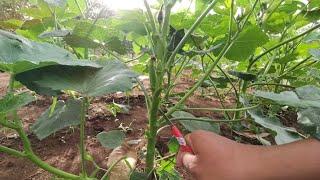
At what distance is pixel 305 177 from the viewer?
65cm

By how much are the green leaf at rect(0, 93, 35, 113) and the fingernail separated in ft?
1.01

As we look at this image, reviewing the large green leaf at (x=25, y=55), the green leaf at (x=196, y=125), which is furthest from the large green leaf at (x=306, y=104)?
the large green leaf at (x=25, y=55)

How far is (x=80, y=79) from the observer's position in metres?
0.74

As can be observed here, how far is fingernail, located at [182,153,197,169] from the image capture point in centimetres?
75

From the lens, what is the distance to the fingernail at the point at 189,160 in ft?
2.45

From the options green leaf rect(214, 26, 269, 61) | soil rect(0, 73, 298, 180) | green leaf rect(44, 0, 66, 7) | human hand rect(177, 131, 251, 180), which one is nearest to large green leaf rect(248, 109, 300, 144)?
human hand rect(177, 131, 251, 180)

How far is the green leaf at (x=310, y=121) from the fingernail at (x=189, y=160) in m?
0.20

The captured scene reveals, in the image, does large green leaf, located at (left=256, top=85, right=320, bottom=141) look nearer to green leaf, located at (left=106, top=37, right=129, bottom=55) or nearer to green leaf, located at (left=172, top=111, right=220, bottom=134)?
green leaf, located at (left=172, top=111, right=220, bottom=134)

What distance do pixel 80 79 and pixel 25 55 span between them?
0.10 m

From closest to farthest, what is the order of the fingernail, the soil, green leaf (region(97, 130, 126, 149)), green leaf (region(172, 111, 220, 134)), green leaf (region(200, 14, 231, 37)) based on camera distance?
the fingernail → green leaf (region(97, 130, 126, 149)) → green leaf (region(172, 111, 220, 134)) → the soil → green leaf (region(200, 14, 231, 37))

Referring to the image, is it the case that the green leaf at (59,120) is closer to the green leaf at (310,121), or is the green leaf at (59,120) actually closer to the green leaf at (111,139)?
the green leaf at (111,139)

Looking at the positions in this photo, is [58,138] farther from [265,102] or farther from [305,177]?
[305,177]

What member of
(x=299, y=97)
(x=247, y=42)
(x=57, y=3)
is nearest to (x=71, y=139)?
(x=57, y=3)

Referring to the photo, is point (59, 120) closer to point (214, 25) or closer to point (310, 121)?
point (310, 121)
